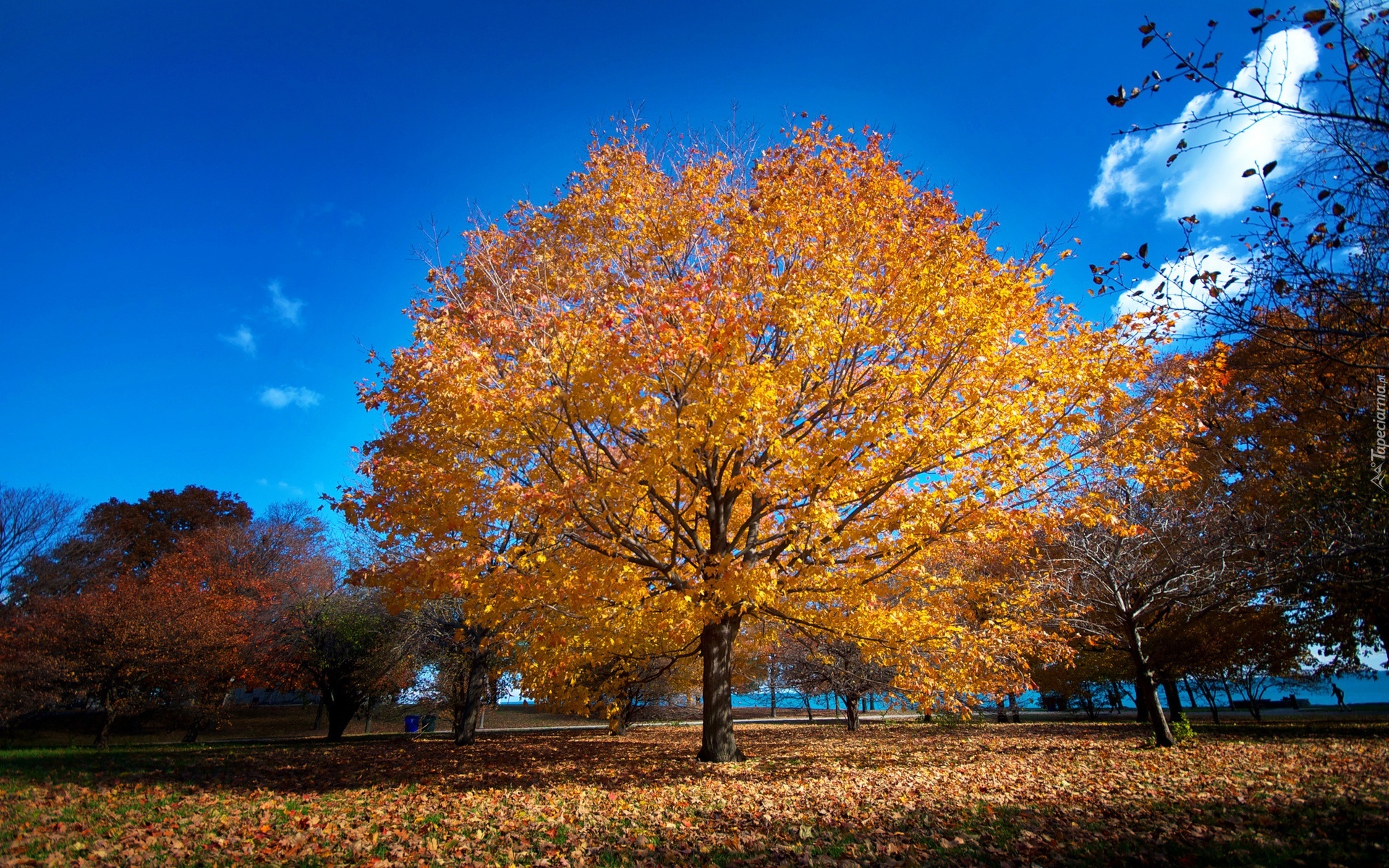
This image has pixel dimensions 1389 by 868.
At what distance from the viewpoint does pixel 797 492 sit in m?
7.91

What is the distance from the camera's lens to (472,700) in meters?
16.5

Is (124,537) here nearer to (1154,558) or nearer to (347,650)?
(347,650)

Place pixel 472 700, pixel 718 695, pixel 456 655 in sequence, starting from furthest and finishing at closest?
pixel 456 655
pixel 472 700
pixel 718 695

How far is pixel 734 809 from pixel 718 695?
324cm

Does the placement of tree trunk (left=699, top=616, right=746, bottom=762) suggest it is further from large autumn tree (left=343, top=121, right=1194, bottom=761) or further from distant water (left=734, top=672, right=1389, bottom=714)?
distant water (left=734, top=672, right=1389, bottom=714)

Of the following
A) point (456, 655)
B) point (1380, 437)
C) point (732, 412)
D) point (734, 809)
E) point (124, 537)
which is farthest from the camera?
point (124, 537)

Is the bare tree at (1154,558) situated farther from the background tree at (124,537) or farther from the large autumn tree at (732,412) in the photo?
the background tree at (124,537)

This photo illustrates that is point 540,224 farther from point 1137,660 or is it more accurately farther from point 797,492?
point 1137,660

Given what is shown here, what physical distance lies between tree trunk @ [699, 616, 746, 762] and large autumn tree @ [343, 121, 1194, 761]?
0.14 ft

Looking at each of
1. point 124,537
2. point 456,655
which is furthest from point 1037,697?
point 124,537

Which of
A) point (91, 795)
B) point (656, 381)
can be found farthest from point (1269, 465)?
point (91, 795)

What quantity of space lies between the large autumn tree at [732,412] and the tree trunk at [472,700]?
8.66m

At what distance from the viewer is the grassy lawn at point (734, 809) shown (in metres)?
4.67

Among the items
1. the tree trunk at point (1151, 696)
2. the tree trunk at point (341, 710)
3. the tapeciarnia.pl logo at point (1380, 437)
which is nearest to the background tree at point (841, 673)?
the tree trunk at point (1151, 696)
